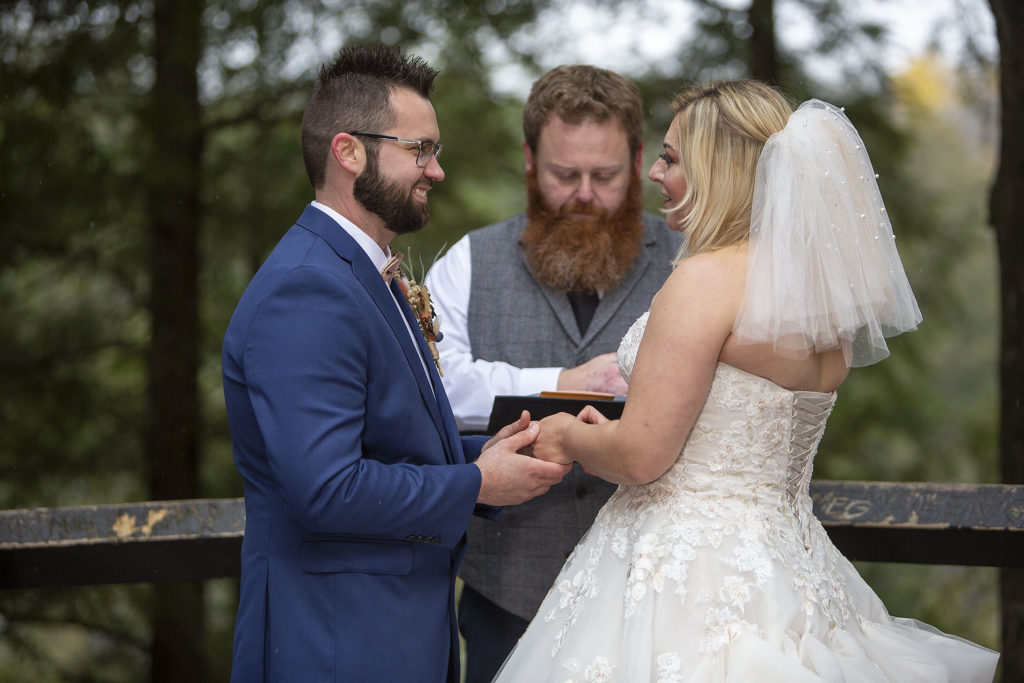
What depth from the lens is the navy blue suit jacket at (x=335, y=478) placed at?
74.3 inches

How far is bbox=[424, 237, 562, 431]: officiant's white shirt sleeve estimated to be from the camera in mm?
2977

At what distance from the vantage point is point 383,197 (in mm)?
2213

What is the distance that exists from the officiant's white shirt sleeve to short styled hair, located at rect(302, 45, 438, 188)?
838mm

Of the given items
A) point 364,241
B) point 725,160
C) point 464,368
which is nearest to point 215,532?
point 464,368

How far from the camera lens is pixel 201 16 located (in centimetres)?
565

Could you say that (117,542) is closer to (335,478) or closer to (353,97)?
(335,478)

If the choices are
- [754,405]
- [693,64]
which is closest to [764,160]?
A: [754,405]

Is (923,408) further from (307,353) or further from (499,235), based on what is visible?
(307,353)

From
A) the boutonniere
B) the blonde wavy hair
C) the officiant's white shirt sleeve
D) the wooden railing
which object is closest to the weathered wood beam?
the wooden railing

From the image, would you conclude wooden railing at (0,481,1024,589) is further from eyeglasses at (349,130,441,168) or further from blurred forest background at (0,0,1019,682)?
blurred forest background at (0,0,1019,682)

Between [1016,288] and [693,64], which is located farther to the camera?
[693,64]

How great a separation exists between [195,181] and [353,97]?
381 cm

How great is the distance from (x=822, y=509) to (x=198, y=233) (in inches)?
165

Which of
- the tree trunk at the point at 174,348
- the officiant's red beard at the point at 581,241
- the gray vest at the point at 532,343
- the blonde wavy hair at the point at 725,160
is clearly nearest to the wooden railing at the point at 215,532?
the gray vest at the point at 532,343
